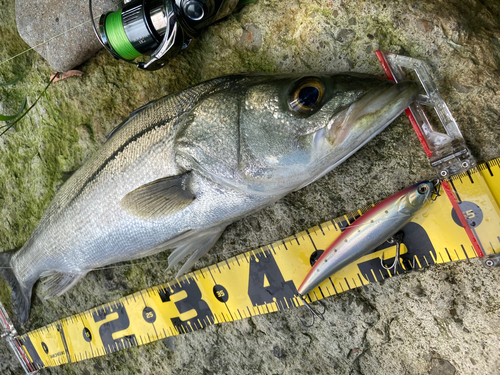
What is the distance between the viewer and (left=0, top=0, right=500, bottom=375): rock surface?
1.55 meters

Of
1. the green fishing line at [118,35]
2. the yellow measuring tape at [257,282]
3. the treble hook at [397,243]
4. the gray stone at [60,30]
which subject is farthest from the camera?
the gray stone at [60,30]

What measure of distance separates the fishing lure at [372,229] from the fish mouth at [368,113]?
1.38ft

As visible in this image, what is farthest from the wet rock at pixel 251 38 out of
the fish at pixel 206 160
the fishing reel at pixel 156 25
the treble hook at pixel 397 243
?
the treble hook at pixel 397 243

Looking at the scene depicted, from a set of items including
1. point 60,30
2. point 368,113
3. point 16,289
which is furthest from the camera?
point 16,289

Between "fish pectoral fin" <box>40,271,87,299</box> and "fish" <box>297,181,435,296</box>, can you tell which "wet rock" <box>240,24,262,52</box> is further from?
"fish pectoral fin" <box>40,271,87,299</box>

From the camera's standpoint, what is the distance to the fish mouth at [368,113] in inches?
49.8

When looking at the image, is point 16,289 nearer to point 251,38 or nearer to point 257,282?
point 257,282

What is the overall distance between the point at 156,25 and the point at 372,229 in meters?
1.49

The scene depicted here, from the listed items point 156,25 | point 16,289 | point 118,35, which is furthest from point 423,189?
point 16,289

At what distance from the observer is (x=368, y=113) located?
1268 mm

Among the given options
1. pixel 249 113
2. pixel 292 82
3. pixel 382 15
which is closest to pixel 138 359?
pixel 249 113

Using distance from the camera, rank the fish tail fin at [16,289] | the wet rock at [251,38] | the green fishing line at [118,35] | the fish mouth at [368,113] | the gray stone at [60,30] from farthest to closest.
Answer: the fish tail fin at [16,289] → the gray stone at [60,30] → the wet rock at [251,38] → the green fishing line at [118,35] → the fish mouth at [368,113]

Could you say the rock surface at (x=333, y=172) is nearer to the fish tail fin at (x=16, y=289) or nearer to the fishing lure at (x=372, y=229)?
the fishing lure at (x=372, y=229)

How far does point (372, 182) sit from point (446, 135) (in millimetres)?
383
